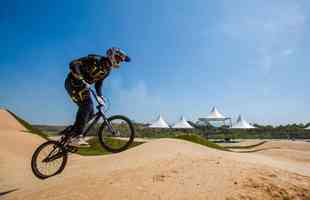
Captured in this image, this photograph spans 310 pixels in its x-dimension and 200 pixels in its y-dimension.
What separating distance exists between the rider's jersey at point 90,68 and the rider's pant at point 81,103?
220 mm

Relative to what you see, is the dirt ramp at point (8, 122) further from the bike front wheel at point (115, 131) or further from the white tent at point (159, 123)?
the white tent at point (159, 123)

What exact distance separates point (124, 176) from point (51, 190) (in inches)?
75.9

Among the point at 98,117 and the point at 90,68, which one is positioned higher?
the point at 90,68

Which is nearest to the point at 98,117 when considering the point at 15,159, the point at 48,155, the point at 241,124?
the point at 48,155

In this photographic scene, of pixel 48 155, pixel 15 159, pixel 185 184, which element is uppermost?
pixel 48 155

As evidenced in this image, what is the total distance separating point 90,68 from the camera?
6.49m

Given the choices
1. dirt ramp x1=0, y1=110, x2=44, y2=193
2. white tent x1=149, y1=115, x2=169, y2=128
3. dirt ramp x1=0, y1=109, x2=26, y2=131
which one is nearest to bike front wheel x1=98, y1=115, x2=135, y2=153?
dirt ramp x1=0, y1=110, x2=44, y2=193

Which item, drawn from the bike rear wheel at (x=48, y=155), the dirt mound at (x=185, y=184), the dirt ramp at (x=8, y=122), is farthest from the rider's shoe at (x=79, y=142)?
the dirt ramp at (x=8, y=122)

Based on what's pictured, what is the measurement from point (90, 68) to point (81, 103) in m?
0.94

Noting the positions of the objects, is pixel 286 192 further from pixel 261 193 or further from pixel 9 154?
pixel 9 154

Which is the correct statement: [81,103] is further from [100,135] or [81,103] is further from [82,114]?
[100,135]

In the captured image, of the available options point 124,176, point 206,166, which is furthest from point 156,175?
point 206,166

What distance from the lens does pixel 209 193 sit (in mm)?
5852

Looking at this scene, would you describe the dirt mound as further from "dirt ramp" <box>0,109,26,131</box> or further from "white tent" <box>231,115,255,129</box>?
"white tent" <box>231,115,255,129</box>
